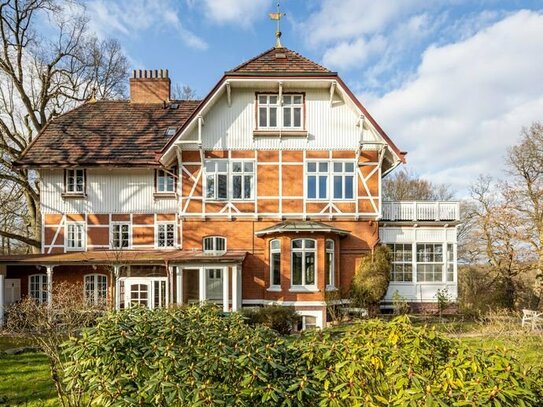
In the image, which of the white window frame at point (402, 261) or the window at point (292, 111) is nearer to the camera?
the window at point (292, 111)

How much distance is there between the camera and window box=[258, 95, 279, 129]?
55.8 feet

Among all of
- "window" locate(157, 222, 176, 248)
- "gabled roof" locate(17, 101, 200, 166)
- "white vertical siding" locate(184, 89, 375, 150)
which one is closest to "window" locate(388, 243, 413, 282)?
"white vertical siding" locate(184, 89, 375, 150)

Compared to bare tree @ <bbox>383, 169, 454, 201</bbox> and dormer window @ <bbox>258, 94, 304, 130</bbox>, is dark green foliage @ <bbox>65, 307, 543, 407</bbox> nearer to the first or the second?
dormer window @ <bbox>258, 94, 304, 130</bbox>

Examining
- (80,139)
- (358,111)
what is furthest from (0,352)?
(358,111)

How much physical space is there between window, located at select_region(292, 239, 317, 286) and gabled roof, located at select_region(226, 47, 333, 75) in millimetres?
6935

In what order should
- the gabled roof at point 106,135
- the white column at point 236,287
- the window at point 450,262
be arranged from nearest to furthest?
the white column at point 236,287
the window at point 450,262
the gabled roof at point 106,135

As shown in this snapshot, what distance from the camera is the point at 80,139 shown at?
19.4 metres

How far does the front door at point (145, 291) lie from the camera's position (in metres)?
16.9

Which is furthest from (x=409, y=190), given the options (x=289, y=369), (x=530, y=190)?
(x=289, y=369)

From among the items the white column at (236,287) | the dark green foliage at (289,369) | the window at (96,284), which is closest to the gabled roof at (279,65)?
the white column at (236,287)

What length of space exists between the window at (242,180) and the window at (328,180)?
2.44 metres

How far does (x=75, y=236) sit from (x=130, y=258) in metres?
4.50

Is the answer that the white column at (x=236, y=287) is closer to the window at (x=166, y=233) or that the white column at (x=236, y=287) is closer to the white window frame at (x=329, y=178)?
the white window frame at (x=329, y=178)

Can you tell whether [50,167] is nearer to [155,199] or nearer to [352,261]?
[155,199]
